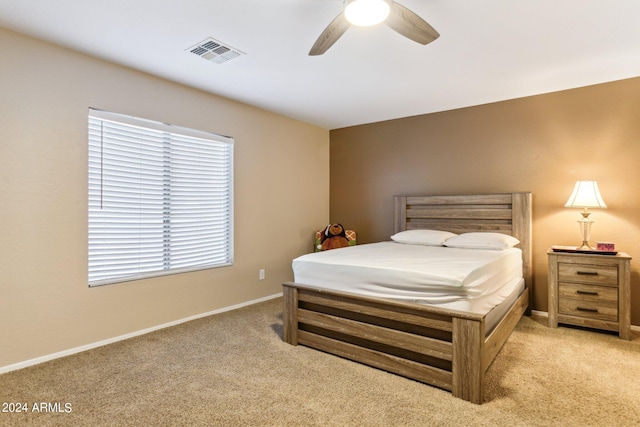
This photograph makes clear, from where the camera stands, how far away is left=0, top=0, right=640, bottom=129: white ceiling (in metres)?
2.05

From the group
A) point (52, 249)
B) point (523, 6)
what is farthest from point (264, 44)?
point (52, 249)

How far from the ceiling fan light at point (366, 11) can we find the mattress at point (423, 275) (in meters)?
1.48

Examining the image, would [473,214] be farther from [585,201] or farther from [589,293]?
[589,293]

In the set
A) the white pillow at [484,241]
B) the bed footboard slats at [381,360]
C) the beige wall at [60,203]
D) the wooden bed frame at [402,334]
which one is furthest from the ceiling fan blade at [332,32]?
the white pillow at [484,241]

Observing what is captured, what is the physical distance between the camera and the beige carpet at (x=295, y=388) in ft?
5.75

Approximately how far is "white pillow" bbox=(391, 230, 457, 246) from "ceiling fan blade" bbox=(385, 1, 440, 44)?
2.18m

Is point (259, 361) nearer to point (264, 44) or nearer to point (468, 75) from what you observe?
point (264, 44)

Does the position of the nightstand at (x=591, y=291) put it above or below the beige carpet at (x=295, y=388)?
above

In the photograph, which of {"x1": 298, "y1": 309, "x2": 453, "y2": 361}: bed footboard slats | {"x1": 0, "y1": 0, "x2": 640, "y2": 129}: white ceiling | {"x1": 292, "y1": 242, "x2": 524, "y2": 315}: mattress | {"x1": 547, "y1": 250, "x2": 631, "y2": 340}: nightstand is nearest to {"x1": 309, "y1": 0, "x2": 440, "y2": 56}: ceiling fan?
{"x1": 0, "y1": 0, "x2": 640, "y2": 129}: white ceiling

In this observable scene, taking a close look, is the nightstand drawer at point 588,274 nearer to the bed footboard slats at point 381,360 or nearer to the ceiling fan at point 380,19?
the bed footboard slats at point 381,360

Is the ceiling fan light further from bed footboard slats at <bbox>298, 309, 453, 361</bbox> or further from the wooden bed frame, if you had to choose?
bed footboard slats at <bbox>298, 309, 453, 361</bbox>

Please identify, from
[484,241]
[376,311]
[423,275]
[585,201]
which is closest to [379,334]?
[376,311]

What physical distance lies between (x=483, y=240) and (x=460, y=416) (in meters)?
1.94

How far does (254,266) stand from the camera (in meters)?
4.00
